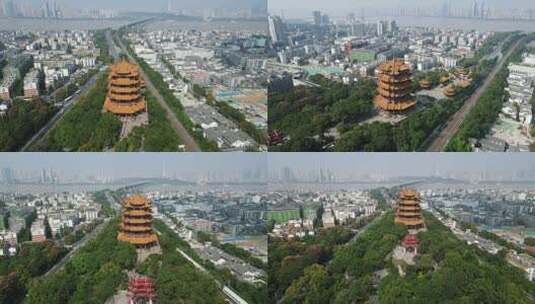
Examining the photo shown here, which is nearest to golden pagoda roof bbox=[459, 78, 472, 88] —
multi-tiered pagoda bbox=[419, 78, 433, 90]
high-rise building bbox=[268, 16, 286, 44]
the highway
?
multi-tiered pagoda bbox=[419, 78, 433, 90]

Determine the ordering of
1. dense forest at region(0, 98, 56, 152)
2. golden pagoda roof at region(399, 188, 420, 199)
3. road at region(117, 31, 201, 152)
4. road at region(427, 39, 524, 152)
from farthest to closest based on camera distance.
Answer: golden pagoda roof at region(399, 188, 420, 199) < road at region(427, 39, 524, 152) < road at region(117, 31, 201, 152) < dense forest at region(0, 98, 56, 152)

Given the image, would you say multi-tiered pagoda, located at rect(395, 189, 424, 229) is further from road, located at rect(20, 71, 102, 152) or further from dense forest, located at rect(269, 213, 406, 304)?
road, located at rect(20, 71, 102, 152)

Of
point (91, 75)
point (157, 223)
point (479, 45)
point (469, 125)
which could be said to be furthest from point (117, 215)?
point (479, 45)

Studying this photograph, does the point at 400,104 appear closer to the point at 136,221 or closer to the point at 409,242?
the point at 409,242

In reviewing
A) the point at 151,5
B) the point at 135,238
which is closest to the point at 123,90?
the point at 151,5

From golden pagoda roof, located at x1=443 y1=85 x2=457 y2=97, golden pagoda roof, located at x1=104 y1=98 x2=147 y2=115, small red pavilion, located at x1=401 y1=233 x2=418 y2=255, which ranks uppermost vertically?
golden pagoda roof, located at x1=443 y1=85 x2=457 y2=97
